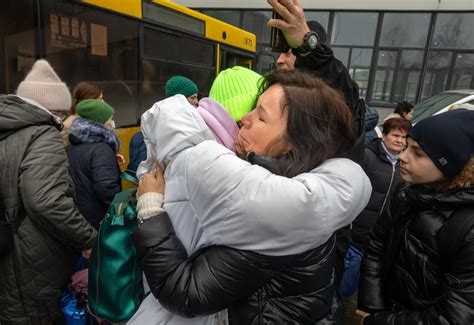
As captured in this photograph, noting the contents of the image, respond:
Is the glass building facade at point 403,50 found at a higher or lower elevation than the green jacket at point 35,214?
higher

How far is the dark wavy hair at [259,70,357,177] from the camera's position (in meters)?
0.95

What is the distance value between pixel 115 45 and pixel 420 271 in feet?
12.8

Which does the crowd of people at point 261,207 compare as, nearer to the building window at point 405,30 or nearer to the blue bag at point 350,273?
the blue bag at point 350,273

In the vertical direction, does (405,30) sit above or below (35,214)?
above

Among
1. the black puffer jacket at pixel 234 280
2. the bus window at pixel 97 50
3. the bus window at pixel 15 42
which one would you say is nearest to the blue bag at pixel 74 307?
the black puffer jacket at pixel 234 280

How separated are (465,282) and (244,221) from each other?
1.01m

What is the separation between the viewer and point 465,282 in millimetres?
1296

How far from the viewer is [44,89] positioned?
2.21 metres

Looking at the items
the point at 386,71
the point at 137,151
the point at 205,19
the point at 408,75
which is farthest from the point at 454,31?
the point at 137,151

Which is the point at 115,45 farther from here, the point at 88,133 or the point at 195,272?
the point at 195,272

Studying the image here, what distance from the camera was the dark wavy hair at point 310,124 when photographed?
945 millimetres

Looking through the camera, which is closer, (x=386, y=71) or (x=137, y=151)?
(x=137, y=151)

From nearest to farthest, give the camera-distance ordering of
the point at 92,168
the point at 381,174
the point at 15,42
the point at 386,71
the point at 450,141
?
the point at 450,141 < the point at 92,168 < the point at 381,174 < the point at 15,42 < the point at 386,71

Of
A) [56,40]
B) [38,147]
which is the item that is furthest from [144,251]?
[56,40]
